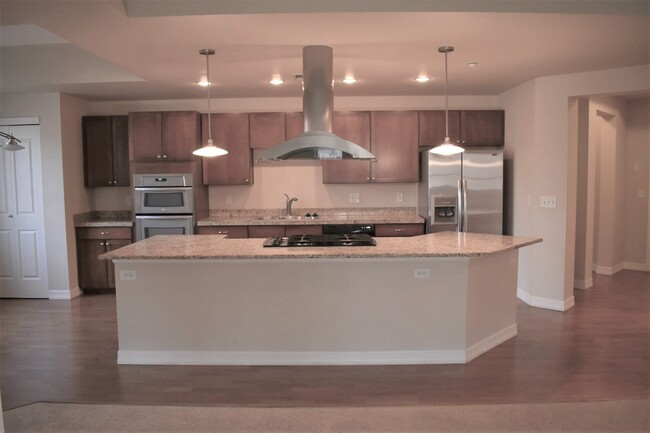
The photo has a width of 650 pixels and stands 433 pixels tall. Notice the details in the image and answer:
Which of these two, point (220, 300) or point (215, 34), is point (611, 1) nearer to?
point (215, 34)

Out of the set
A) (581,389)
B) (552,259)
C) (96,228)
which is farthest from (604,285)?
(96,228)

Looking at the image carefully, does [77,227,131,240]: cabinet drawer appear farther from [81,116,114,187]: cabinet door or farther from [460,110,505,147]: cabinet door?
[460,110,505,147]: cabinet door

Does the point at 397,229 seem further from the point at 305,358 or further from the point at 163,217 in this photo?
the point at 163,217

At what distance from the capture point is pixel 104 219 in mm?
6254

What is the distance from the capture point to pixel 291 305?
3.63m

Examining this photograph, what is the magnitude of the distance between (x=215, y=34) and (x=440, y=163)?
3023mm

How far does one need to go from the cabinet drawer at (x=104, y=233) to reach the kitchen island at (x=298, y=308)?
89.3 inches

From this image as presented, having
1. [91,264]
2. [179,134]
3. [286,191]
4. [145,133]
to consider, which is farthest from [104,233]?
[286,191]

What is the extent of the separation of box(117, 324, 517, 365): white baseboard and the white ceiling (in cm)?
232

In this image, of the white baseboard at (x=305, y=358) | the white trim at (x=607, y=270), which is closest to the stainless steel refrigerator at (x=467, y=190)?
the white baseboard at (x=305, y=358)

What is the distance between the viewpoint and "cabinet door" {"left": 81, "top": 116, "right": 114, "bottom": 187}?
6.02 metres

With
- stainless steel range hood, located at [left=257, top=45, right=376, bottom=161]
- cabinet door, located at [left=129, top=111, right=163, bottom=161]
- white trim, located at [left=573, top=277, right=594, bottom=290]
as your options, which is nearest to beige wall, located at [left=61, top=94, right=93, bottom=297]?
cabinet door, located at [left=129, top=111, right=163, bottom=161]

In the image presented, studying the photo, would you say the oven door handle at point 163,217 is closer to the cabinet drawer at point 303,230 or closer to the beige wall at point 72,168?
the beige wall at point 72,168

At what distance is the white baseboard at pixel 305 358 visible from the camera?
3.64 m
